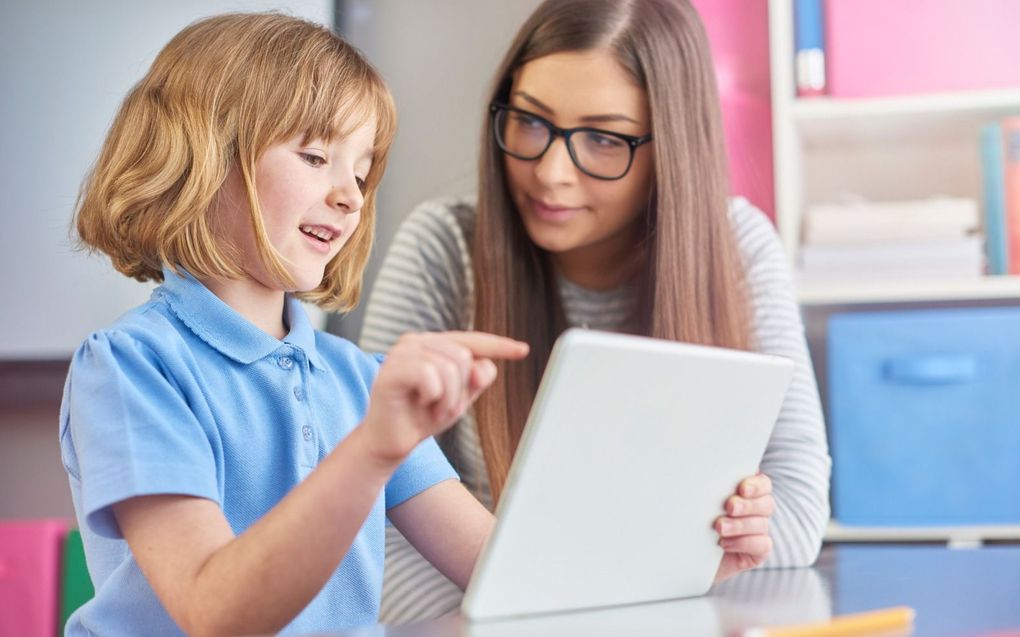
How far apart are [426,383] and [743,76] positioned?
163cm

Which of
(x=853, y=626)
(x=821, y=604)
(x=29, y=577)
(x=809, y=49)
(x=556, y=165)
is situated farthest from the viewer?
(x=809, y=49)

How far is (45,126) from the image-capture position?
2098 millimetres

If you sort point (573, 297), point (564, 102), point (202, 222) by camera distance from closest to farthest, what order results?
point (202, 222)
point (564, 102)
point (573, 297)

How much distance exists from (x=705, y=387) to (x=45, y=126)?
5.57ft

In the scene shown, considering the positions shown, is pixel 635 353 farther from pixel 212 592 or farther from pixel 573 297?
pixel 573 297

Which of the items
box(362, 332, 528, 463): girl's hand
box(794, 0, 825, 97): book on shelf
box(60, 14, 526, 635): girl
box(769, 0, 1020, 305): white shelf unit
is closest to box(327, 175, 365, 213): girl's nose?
box(60, 14, 526, 635): girl

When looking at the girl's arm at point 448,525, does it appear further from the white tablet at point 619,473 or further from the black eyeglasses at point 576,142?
the black eyeglasses at point 576,142

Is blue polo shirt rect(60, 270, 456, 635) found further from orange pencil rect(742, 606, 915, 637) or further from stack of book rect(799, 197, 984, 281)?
stack of book rect(799, 197, 984, 281)

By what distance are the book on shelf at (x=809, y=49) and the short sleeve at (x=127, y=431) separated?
1372 millimetres

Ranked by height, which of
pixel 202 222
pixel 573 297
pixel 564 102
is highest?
pixel 564 102

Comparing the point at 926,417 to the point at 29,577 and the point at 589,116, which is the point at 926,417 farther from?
the point at 29,577

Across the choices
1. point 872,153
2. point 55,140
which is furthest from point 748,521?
point 55,140

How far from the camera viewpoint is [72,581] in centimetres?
185

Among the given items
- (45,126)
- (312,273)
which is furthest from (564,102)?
(45,126)
